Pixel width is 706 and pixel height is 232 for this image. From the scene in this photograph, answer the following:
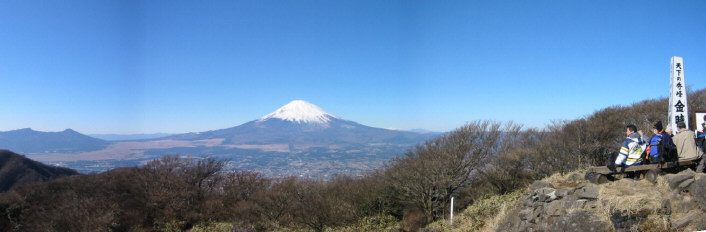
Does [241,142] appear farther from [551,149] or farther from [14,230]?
[551,149]

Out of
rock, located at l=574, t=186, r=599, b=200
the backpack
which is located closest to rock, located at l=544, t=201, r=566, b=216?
rock, located at l=574, t=186, r=599, b=200

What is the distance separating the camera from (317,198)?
21.8m

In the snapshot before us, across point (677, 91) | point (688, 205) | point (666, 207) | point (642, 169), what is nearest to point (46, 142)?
point (642, 169)

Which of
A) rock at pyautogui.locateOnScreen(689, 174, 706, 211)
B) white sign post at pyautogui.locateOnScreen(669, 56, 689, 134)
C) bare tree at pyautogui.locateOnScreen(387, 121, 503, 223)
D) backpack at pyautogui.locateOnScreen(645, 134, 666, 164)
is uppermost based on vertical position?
white sign post at pyautogui.locateOnScreen(669, 56, 689, 134)

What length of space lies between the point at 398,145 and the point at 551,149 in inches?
5727

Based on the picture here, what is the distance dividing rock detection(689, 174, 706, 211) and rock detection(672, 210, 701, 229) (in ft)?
1.35

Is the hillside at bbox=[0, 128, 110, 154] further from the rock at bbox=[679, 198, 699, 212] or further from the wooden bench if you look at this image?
the rock at bbox=[679, 198, 699, 212]

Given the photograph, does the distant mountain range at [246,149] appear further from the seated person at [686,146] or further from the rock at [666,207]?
the rock at [666,207]

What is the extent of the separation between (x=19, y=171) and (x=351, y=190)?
52.2 metres

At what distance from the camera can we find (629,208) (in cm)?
494

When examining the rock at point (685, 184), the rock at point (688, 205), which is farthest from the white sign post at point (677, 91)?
the rock at point (688, 205)

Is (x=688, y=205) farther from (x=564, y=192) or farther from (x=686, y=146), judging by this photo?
(x=686, y=146)

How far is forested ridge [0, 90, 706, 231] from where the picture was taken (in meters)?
18.2

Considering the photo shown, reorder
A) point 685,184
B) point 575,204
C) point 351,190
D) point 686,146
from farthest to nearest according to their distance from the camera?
point 351,190 < point 686,146 < point 575,204 < point 685,184
